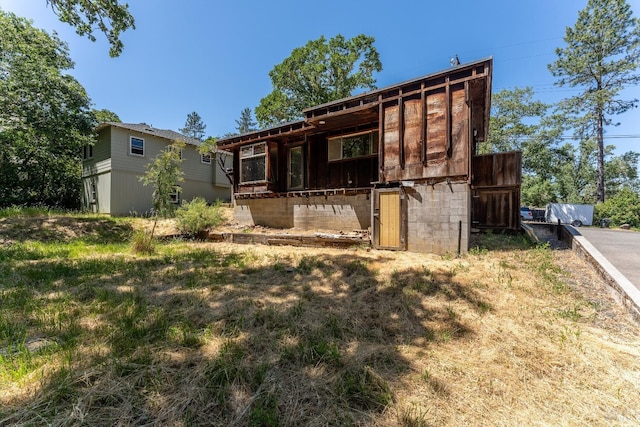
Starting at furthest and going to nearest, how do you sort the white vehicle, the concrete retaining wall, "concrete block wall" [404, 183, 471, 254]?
the white vehicle → "concrete block wall" [404, 183, 471, 254] → the concrete retaining wall

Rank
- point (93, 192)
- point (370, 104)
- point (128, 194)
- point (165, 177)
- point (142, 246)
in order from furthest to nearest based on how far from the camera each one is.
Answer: point (93, 192)
point (128, 194)
point (165, 177)
point (370, 104)
point (142, 246)

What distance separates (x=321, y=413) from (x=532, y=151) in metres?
34.1

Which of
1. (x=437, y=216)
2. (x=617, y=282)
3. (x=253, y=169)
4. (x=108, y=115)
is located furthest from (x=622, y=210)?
(x=108, y=115)

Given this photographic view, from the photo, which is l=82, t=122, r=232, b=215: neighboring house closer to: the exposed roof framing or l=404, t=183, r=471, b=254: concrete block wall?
the exposed roof framing

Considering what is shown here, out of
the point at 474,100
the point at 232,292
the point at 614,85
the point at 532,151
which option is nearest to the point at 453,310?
the point at 232,292

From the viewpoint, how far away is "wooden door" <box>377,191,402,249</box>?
7761 mm

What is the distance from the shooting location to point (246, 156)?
502 inches

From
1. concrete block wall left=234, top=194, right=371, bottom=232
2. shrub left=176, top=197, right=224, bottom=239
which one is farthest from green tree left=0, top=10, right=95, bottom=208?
concrete block wall left=234, top=194, right=371, bottom=232

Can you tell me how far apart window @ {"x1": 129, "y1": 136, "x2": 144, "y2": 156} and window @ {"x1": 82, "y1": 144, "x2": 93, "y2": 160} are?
2985 mm

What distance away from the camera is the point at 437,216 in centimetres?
728

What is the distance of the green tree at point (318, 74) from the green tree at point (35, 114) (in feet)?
39.3

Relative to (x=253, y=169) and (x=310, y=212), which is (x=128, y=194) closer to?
(x=253, y=169)

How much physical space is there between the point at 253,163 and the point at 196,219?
11.8ft

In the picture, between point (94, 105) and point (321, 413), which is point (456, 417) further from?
point (94, 105)
